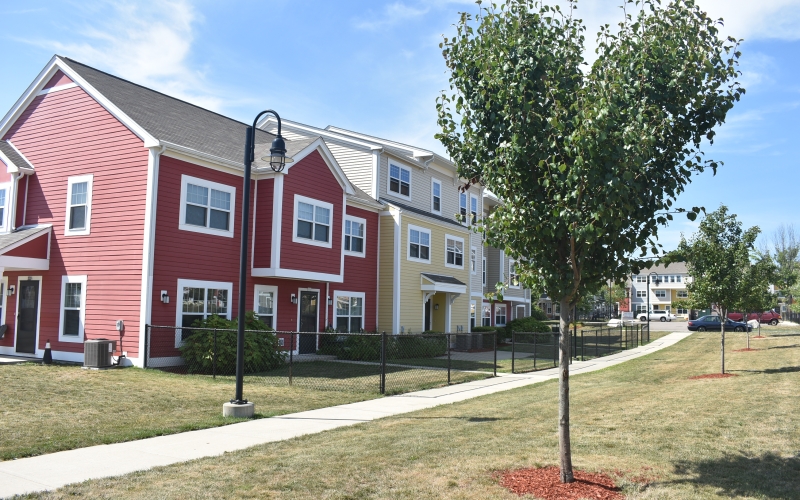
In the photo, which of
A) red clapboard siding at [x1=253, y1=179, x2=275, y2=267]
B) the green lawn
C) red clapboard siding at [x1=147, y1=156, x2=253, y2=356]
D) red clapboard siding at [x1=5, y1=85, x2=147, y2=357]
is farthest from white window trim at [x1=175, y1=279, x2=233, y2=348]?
the green lawn

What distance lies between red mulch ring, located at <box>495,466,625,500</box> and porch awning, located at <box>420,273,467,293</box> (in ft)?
66.8

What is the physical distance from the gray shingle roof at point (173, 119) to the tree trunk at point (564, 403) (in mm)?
13976

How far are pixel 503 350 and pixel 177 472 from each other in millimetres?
25991

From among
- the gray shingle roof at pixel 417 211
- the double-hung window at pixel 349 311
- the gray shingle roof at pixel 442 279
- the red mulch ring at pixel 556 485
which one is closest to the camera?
the red mulch ring at pixel 556 485

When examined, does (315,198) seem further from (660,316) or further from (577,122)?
(660,316)

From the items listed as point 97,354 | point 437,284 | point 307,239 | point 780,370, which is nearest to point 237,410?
point 97,354

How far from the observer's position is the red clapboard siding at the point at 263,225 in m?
19.7

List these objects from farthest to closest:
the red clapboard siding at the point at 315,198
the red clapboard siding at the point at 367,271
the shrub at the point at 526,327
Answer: the shrub at the point at 526,327, the red clapboard siding at the point at 367,271, the red clapboard siding at the point at 315,198

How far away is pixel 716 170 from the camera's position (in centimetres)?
672

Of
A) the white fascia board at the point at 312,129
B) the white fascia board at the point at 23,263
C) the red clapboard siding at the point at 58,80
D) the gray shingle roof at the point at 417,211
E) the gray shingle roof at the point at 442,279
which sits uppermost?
Result: the white fascia board at the point at 312,129

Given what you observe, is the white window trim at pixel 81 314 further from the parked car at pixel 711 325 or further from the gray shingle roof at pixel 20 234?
the parked car at pixel 711 325

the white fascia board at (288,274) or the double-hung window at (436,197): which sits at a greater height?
the double-hung window at (436,197)

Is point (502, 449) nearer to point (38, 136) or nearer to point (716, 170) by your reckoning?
point (716, 170)

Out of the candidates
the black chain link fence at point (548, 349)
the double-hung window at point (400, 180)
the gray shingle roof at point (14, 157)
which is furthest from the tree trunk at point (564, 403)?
the double-hung window at point (400, 180)
